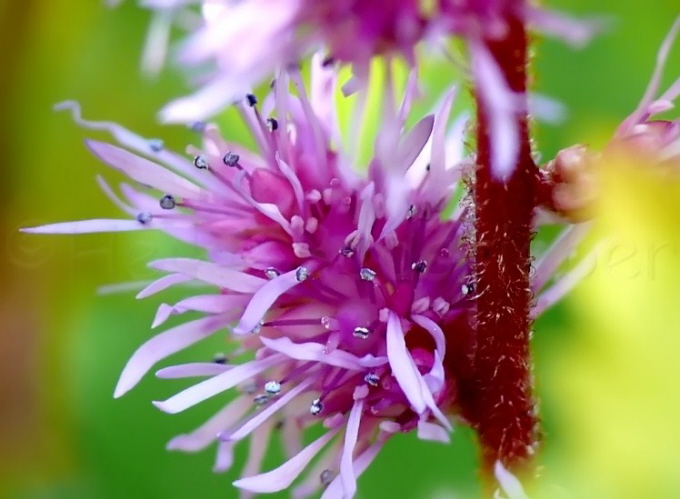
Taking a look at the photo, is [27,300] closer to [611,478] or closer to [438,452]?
[438,452]

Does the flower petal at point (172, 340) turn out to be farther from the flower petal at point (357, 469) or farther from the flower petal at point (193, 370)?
the flower petal at point (357, 469)

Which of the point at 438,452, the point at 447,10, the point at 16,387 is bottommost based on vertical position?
the point at 438,452

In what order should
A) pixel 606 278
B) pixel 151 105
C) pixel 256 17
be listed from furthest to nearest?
1. pixel 151 105
2. pixel 606 278
3. pixel 256 17

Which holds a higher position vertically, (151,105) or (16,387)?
(151,105)

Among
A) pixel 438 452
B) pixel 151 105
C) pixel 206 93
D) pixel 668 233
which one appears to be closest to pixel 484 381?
pixel 668 233

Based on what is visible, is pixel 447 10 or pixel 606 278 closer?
pixel 447 10

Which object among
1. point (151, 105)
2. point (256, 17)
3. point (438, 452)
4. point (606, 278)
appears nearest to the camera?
point (256, 17)

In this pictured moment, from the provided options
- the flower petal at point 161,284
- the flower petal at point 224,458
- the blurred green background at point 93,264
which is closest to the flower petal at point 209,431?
the flower petal at point 224,458
